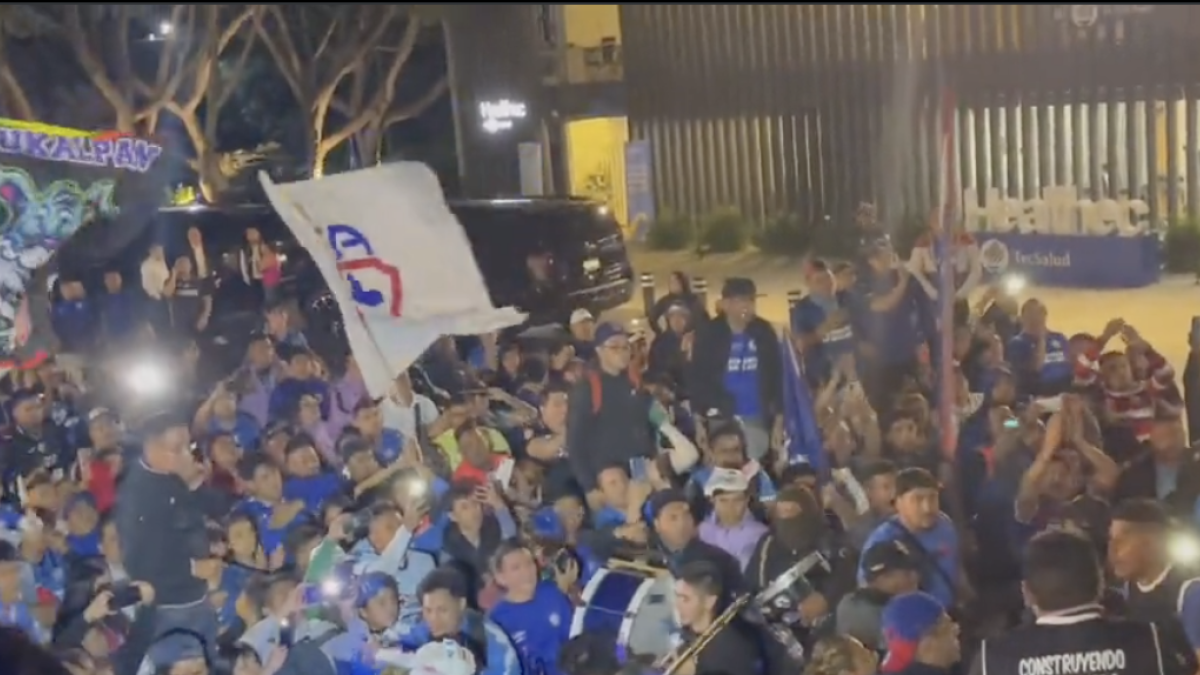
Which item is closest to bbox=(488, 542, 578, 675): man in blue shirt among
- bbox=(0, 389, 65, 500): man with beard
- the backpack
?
the backpack

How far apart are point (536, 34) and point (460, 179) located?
2.28m

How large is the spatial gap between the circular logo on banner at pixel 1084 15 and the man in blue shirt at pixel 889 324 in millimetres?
1712

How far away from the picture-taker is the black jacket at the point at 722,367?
631cm

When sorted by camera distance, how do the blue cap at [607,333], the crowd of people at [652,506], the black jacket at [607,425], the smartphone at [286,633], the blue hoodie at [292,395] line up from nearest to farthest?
the crowd of people at [652,506]
the smartphone at [286,633]
the black jacket at [607,425]
the blue cap at [607,333]
the blue hoodie at [292,395]

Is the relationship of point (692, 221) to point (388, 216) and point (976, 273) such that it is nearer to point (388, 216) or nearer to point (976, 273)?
point (976, 273)

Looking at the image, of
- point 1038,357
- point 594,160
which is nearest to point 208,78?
point 594,160

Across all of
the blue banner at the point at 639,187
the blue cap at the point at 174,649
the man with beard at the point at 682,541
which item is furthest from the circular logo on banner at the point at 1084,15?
the blue banner at the point at 639,187

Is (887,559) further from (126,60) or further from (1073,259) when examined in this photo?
(126,60)

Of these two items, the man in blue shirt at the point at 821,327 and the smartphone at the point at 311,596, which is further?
the man in blue shirt at the point at 821,327

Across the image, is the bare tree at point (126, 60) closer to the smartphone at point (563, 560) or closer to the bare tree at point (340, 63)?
the bare tree at point (340, 63)

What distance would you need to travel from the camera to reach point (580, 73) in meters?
8.05

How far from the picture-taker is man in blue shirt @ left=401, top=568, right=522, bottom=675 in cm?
442

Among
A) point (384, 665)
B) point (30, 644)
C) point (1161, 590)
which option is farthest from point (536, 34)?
point (30, 644)

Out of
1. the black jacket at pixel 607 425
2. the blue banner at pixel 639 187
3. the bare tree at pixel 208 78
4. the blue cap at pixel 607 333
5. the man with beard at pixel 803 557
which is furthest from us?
the bare tree at pixel 208 78
